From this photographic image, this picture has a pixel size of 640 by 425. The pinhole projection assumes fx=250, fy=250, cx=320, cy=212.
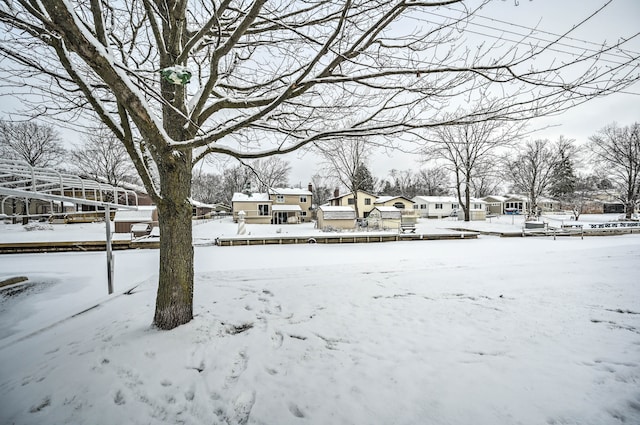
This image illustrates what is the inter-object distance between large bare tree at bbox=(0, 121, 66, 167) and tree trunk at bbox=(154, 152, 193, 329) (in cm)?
3489

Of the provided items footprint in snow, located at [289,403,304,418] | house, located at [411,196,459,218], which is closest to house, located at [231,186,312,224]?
house, located at [411,196,459,218]

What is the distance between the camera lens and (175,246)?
3832 millimetres

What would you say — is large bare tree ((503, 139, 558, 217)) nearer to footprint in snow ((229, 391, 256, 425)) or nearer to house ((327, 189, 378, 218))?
house ((327, 189, 378, 218))

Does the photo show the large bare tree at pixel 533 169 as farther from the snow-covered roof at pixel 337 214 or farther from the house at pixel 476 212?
the snow-covered roof at pixel 337 214

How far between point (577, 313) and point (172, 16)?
8.20 metres

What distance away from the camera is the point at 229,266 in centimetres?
943

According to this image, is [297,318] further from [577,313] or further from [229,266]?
[229,266]

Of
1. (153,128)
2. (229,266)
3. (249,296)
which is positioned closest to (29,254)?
(229,266)

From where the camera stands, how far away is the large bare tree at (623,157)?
1005 inches

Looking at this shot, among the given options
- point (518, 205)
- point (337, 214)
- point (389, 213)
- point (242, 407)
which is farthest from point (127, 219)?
point (518, 205)

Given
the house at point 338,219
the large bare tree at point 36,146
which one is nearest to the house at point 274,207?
the house at point 338,219

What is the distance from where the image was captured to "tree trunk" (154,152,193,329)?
3682 mm

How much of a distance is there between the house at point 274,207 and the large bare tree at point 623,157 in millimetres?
35263

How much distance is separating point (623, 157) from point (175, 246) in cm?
4112
